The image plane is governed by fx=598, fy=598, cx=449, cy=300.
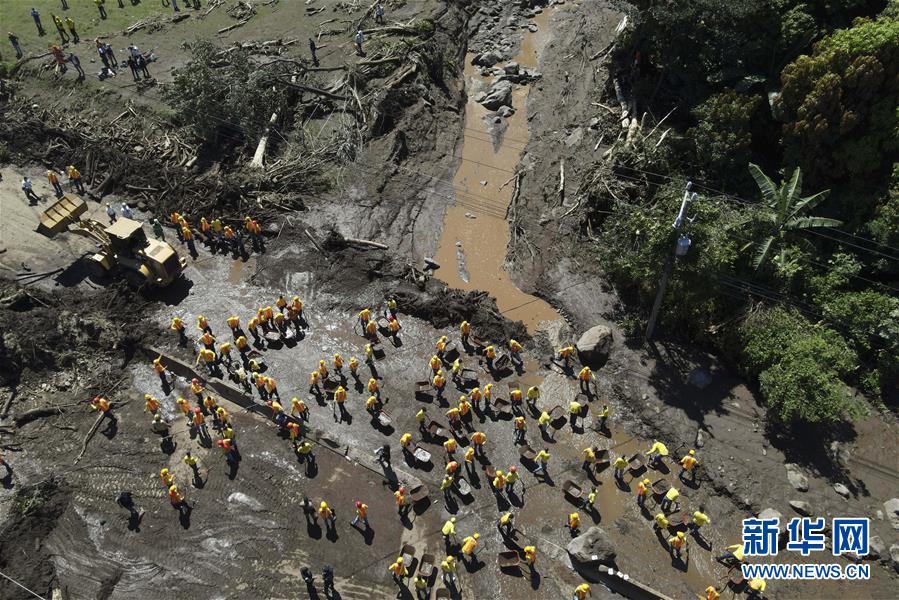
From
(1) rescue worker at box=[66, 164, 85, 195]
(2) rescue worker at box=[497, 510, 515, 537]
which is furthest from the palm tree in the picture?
(1) rescue worker at box=[66, 164, 85, 195]

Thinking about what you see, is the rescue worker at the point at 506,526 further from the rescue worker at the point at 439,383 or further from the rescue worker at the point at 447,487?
the rescue worker at the point at 439,383

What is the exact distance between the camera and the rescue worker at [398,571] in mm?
17594

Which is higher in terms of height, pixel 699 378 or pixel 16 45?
pixel 16 45

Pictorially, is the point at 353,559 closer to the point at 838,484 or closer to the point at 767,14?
the point at 838,484

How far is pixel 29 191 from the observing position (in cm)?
2930

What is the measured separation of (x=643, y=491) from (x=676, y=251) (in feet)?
26.8

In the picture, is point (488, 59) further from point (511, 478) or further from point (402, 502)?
point (402, 502)

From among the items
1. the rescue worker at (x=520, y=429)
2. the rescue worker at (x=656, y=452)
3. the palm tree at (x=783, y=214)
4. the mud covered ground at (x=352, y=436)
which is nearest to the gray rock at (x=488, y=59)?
the mud covered ground at (x=352, y=436)

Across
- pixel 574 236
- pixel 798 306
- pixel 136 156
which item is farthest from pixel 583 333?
pixel 136 156

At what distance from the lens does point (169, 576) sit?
59.4 ft

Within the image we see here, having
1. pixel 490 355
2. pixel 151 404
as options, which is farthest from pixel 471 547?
pixel 151 404

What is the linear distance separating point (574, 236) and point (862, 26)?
44.0ft

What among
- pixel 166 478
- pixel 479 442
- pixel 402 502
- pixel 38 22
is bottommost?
pixel 402 502

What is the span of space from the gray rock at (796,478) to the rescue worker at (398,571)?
13296 mm
